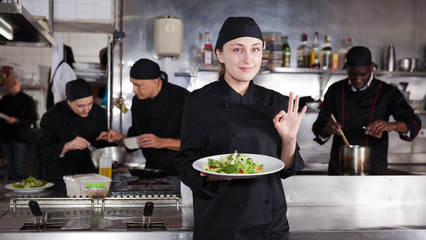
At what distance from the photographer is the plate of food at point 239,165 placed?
56.5 inches

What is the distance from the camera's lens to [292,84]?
458cm

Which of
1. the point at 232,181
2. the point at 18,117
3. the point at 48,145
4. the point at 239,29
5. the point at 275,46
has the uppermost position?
the point at 275,46

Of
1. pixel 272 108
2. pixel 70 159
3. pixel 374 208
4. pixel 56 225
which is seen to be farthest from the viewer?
pixel 70 159

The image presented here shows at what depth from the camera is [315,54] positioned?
173 inches

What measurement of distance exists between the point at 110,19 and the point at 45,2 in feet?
2.33

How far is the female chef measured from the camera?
62.2 inches

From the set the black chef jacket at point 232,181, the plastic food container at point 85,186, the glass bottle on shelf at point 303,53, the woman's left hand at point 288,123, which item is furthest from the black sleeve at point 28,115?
the woman's left hand at point 288,123

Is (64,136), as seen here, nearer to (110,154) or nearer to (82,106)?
(82,106)

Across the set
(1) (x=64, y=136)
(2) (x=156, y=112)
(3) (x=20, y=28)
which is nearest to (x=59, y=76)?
(1) (x=64, y=136)

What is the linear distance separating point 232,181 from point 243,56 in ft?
1.51

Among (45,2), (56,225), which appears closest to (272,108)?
(56,225)

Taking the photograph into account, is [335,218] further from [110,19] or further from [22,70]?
[22,70]

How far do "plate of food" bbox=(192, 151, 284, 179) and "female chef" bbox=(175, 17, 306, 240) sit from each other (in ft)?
0.18

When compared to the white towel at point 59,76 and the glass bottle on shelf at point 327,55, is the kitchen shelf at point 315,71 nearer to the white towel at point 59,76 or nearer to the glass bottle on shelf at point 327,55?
the glass bottle on shelf at point 327,55
